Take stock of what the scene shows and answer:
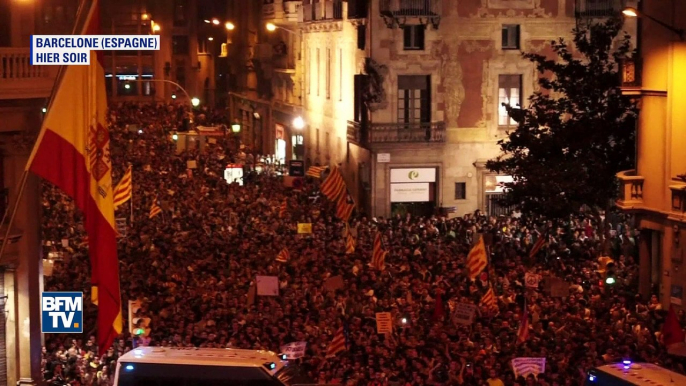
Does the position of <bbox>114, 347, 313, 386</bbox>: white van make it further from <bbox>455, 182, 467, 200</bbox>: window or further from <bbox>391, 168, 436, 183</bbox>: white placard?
<bbox>455, 182, 467, 200</bbox>: window

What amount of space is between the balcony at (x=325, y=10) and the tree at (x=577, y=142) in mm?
15594

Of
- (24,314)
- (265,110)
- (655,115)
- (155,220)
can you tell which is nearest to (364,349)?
(24,314)

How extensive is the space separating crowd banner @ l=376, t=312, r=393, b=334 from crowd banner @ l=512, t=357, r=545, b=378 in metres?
3.84

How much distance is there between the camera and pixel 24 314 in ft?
68.9

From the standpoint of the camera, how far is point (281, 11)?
2731 inches

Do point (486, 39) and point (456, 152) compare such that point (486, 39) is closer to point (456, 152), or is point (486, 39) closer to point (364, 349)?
point (456, 152)

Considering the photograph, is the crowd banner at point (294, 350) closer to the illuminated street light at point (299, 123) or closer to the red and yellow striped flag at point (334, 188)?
the red and yellow striped flag at point (334, 188)

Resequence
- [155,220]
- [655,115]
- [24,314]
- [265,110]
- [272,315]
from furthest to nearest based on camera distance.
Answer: [265,110]
[155,220]
[655,115]
[272,315]
[24,314]

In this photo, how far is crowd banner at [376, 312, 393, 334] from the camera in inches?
906

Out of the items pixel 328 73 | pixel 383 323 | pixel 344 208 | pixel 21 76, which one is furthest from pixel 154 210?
pixel 328 73

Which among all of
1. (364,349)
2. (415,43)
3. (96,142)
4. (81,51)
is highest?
(415,43)

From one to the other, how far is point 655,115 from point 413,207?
19.4 m

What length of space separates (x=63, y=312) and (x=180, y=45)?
9335 centimetres

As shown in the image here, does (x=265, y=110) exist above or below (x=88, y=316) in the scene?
above
